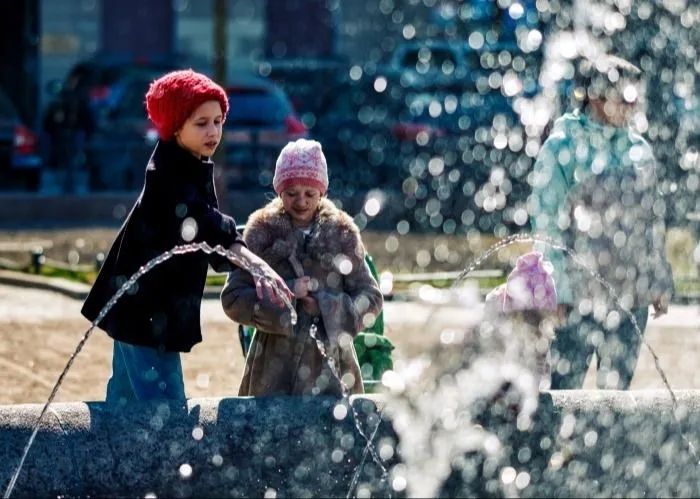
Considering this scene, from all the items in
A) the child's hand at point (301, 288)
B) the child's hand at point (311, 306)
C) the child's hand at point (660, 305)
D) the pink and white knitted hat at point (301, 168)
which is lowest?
the child's hand at point (660, 305)

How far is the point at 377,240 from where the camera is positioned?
16.4 metres

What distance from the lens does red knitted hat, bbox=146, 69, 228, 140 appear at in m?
5.66

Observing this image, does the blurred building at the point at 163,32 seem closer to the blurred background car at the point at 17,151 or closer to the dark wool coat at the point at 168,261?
the blurred background car at the point at 17,151

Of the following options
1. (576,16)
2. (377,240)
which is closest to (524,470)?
(377,240)

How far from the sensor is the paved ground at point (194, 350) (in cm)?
863

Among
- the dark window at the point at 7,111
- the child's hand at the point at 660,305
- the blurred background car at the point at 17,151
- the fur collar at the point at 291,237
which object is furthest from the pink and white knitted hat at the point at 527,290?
the dark window at the point at 7,111

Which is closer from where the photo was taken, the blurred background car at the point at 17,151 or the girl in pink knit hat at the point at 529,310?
the girl in pink knit hat at the point at 529,310

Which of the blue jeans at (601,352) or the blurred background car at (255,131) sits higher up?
the blue jeans at (601,352)

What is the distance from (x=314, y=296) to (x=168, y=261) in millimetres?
506

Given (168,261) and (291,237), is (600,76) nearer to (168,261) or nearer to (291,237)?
(291,237)

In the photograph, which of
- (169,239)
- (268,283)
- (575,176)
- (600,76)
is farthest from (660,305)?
(169,239)

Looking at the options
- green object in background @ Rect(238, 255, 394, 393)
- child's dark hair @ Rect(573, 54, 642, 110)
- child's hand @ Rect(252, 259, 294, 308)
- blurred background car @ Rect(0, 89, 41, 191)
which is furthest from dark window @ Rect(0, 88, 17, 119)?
child's hand @ Rect(252, 259, 294, 308)

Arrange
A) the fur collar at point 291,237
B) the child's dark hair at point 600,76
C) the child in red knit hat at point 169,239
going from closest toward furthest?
the child in red knit hat at point 169,239, the fur collar at point 291,237, the child's dark hair at point 600,76

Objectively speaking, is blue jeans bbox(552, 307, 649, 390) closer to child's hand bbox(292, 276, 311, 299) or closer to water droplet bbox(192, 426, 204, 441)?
child's hand bbox(292, 276, 311, 299)
